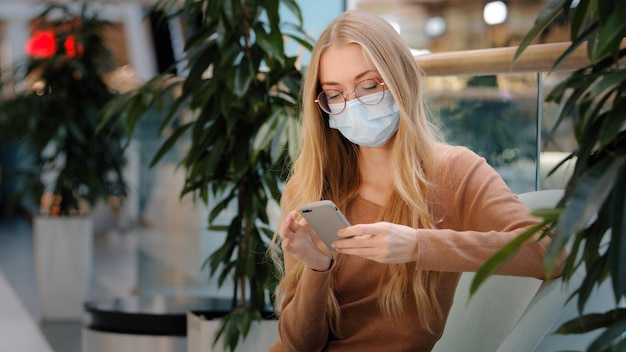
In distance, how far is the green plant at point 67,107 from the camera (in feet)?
19.1

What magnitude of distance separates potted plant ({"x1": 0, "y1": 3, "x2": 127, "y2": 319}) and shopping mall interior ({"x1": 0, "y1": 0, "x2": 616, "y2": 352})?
0.60 feet

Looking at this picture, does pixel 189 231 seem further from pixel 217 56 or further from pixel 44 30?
pixel 217 56

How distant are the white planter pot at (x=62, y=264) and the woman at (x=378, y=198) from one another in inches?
165

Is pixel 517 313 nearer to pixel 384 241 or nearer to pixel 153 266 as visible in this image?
pixel 384 241

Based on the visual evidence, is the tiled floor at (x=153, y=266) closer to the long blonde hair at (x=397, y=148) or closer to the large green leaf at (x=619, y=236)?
the long blonde hair at (x=397, y=148)

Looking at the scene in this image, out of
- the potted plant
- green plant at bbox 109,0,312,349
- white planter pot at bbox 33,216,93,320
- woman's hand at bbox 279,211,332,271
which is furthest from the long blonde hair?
white planter pot at bbox 33,216,93,320

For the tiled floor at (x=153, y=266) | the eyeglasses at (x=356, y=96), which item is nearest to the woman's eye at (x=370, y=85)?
the eyeglasses at (x=356, y=96)

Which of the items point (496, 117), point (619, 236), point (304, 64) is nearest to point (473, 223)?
point (619, 236)

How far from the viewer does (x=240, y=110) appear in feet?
9.22

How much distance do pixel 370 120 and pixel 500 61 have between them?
0.62 meters

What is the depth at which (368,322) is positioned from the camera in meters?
1.84

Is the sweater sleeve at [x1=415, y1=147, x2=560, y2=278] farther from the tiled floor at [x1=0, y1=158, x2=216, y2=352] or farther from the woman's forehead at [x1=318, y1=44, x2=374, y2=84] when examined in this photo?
the tiled floor at [x1=0, y1=158, x2=216, y2=352]

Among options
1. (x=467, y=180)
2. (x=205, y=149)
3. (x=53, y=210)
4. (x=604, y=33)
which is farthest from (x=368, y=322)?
(x=53, y=210)

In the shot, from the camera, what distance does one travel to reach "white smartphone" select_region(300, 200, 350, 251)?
1582 millimetres
